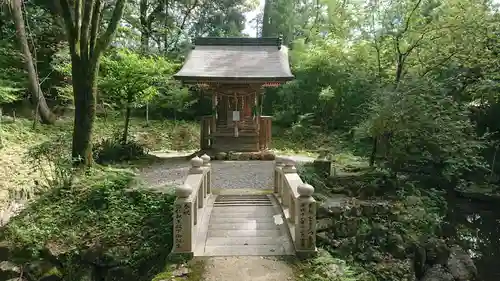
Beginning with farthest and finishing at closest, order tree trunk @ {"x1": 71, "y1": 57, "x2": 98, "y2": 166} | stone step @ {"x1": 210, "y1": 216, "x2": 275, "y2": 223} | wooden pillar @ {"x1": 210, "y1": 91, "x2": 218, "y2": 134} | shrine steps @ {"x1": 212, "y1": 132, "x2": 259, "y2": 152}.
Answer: shrine steps @ {"x1": 212, "y1": 132, "x2": 259, "y2": 152}
wooden pillar @ {"x1": 210, "y1": 91, "x2": 218, "y2": 134}
tree trunk @ {"x1": 71, "y1": 57, "x2": 98, "y2": 166}
stone step @ {"x1": 210, "y1": 216, "x2": 275, "y2": 223}

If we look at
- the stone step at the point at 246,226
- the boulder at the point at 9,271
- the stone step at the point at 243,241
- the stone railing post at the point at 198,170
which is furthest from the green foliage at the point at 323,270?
the boulder at the point at 9,271

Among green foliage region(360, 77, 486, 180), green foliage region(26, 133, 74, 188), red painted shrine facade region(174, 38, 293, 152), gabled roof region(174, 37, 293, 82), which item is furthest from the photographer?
red painted shrine facade region(174, 38, 293, 152)


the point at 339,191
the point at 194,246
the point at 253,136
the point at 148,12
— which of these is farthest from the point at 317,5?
the point at 194,246

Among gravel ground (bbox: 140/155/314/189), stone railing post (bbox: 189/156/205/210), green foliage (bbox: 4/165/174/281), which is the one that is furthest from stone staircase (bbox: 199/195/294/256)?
gravel ground (bbox: 140/155/314/189)

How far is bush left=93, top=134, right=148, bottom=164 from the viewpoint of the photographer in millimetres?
13115

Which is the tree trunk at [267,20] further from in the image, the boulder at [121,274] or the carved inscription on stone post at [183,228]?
the carved inscription on stone post at [183,228]

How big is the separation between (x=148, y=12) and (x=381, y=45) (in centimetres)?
1806

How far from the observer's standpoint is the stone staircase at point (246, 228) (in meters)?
6.41

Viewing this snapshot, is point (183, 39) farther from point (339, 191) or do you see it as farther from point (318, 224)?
point (318, 224)

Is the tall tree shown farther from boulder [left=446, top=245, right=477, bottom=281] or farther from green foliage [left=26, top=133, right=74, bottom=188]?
boulder [left=446, top=245, right=477, bottom=281]

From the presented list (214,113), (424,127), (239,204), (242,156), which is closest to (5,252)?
(239,204)

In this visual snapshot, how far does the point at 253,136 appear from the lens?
14.6 metres

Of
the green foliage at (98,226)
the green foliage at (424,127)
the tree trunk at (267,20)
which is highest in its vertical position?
the tree trunk at (267,20)

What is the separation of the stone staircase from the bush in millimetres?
5634
